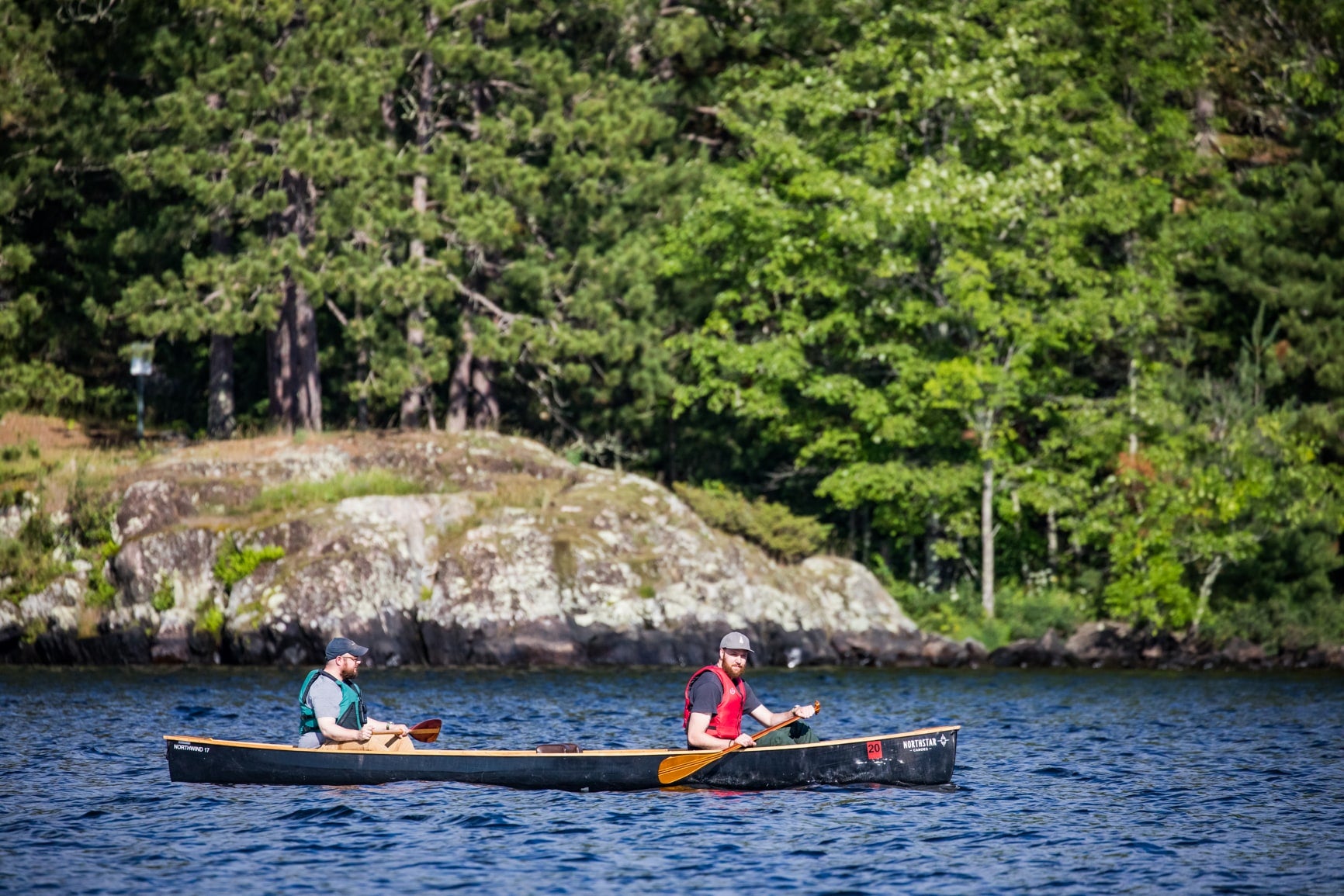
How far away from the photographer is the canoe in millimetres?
16984

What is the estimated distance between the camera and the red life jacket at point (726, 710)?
17.2 meters

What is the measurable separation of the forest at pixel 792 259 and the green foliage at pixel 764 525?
8 centimetres

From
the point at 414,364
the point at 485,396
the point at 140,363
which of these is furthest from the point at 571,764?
the point at 485,396

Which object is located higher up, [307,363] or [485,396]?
[307,363]

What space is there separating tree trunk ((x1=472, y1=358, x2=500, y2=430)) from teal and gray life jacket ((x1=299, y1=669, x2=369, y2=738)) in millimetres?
22872

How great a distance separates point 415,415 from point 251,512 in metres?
7.43

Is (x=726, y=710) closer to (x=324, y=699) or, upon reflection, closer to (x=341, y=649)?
(x=341, y=649)

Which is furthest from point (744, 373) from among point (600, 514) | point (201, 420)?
point (201, 420)

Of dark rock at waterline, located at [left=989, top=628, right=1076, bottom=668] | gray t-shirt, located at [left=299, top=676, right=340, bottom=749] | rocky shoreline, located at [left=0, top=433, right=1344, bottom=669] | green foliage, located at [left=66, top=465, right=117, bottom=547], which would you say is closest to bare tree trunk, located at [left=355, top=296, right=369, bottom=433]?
rocky shoreline, located at [left=0, top=433, right=1344, bottom=669]

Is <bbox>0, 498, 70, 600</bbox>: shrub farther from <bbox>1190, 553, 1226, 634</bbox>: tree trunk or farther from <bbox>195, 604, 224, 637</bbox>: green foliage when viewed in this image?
<bbox>1190, 553, 1226, 634</bbox>: tree trunk

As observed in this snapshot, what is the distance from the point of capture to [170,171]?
34.2 metres

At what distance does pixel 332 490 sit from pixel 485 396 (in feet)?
26.2

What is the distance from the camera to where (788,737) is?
57.3 feet

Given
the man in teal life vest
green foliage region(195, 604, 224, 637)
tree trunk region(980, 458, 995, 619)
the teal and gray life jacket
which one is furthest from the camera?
tree trunk region(980, 458, 995, 619)
